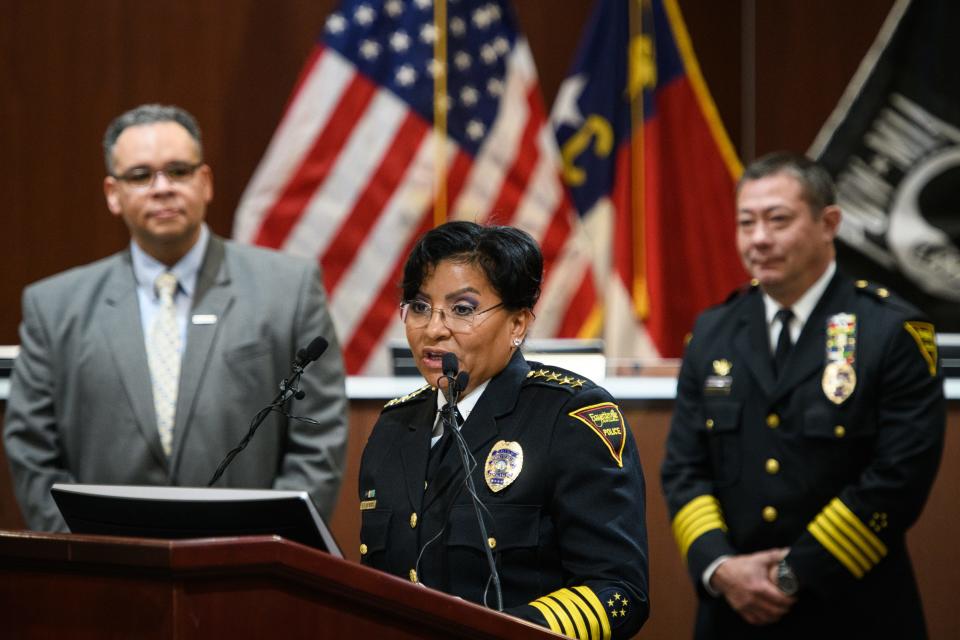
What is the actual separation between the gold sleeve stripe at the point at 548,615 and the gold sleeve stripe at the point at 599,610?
7 cm

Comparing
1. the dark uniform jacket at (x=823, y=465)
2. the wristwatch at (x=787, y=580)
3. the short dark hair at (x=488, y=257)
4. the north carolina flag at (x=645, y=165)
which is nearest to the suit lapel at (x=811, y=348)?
the dark uniform jacket at (x=823, y=465)

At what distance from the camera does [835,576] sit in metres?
2.73

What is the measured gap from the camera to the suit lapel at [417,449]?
1943 mm

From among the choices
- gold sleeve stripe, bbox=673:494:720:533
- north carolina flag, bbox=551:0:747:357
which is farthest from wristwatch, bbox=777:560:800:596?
north carolina flag, bbox=551:0:747:357

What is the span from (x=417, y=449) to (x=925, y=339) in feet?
4.70

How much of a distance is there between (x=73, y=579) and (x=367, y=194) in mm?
3346

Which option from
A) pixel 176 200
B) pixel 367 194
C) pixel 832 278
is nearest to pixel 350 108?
pixel 367 194

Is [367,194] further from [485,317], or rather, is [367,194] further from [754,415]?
[485,317]

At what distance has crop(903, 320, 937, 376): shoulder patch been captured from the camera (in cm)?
284

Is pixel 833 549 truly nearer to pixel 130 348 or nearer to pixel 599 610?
pixel 599 610

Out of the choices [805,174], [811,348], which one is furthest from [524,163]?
[811,348]

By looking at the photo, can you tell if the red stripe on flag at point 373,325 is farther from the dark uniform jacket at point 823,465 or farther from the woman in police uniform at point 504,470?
the woman in police uniform at point 504,470

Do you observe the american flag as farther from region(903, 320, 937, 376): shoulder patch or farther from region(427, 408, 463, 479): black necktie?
region(427, 408, 463, 479): black necktie

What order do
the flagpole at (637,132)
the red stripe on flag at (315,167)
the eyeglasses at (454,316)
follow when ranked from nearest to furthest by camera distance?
the eyeglasses at (454,316), the red stripe on flag at (315,167), the flagpole at (637,132)
